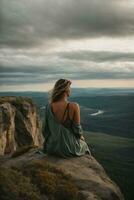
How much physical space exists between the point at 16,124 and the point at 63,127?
47.7 metres

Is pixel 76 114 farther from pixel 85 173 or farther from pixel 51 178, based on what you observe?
pixel 51 178

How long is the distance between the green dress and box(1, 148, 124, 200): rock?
269mm

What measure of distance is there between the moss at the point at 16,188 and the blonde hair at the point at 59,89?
4.37 metres

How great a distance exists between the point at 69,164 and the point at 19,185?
3468 millimetres

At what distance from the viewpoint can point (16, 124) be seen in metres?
64.5

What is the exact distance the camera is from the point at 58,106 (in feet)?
57.9

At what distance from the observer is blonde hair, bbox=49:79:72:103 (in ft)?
55.8

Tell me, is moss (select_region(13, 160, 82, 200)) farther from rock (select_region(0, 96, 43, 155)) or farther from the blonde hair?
rock (select_region(0, 96, 43, 155))

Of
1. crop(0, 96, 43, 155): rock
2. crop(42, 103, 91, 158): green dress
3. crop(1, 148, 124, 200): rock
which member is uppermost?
crop(42, 103, 91, 158): green dress

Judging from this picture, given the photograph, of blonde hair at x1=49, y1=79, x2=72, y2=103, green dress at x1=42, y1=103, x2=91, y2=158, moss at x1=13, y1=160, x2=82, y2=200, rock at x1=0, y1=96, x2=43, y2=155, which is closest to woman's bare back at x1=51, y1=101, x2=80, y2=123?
green dress at x1=42, y1=103, x2=91, y2=158

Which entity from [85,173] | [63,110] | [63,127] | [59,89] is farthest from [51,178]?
[59,89]

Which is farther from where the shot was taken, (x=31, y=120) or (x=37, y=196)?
(x=31, y=120)

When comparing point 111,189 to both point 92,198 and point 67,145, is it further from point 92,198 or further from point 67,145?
point 67,145

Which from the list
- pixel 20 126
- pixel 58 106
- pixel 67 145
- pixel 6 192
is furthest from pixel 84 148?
pixel 20 126
